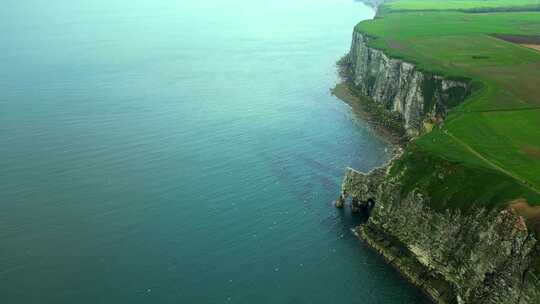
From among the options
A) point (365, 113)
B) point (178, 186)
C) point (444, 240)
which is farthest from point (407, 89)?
point (444, 240)

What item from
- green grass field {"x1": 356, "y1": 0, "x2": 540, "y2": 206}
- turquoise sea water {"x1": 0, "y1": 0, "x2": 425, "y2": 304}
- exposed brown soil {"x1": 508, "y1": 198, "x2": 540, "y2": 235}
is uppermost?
exposed brown soil {"x1": 508, "y1": 198, "x2": 540, "y2": 235}

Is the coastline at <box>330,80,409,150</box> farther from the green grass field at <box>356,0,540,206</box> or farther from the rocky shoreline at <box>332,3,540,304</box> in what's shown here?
the green grass field at <box>356,0,540,206</box>

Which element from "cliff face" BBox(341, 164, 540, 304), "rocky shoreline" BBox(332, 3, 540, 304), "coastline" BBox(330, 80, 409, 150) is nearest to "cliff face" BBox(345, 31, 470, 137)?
"rocky shoreline" BBox(332, 3, 540, 304)

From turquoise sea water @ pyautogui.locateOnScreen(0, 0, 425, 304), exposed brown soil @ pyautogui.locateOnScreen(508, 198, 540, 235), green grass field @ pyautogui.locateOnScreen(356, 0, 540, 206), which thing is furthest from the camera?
green grass field @ pyautogui.locateOnScreen(356, 0, 540, 206)

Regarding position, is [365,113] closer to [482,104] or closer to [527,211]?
[482,104]

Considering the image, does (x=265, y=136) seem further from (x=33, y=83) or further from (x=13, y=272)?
(x=33, y=83)

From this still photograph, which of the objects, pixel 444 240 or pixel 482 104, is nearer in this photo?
pixel 444 240
